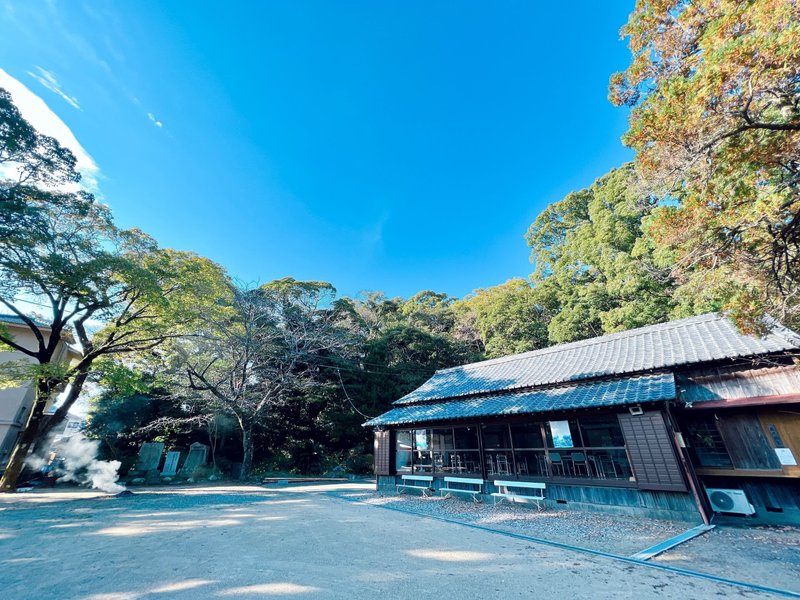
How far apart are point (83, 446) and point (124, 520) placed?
11.2 meters

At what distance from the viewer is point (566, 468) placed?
9.43 meters

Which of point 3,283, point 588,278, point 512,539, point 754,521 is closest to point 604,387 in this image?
point 754,521

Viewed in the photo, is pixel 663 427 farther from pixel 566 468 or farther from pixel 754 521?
pixel 566 468

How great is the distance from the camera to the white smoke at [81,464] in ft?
38.8

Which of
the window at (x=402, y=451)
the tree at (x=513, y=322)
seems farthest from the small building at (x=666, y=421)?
the tree at (x=513, y=322)

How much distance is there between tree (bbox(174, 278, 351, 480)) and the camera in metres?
13.3

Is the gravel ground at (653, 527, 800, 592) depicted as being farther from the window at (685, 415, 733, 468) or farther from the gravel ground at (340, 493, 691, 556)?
the window at (685, 415, 733, 468)

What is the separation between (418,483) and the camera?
35.3ft

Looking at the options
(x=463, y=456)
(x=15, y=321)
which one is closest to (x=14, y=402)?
(x=15, y=321)

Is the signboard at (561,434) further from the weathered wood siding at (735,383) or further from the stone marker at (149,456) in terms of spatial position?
the stone marker at (149,456)

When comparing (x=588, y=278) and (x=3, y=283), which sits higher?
(x=588, y=278)

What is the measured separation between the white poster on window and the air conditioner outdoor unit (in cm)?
98

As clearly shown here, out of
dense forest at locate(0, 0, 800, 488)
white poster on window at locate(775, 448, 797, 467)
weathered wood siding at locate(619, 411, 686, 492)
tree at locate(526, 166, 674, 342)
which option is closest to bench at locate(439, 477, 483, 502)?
weathered wood siding at locate(619, 411, 686, 492)

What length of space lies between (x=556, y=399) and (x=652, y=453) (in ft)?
7.29
